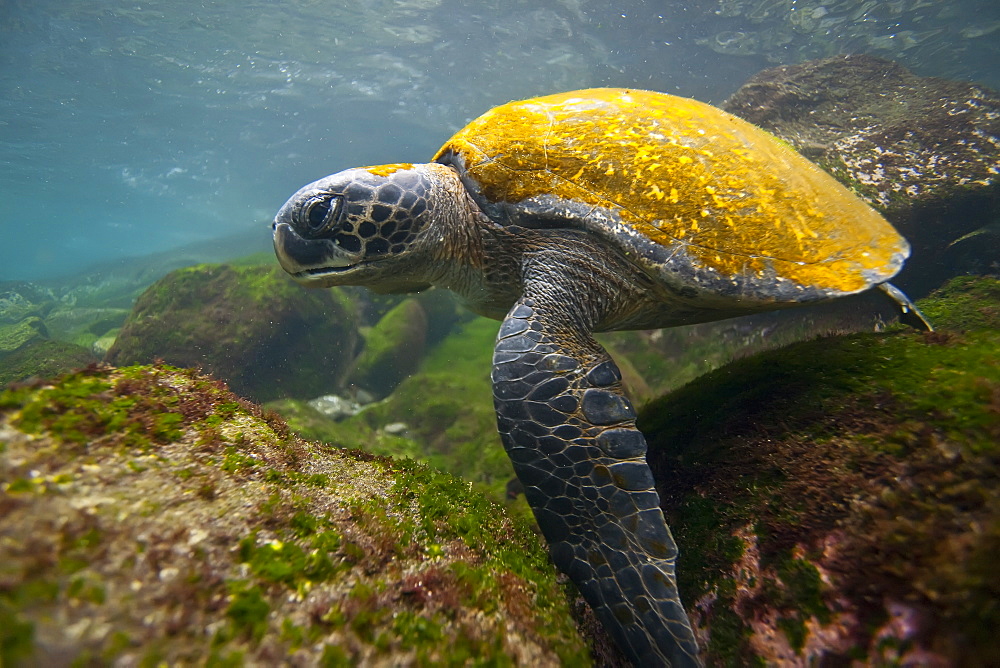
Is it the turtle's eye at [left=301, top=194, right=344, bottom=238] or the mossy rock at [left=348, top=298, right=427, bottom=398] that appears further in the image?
the mossy rock at [left=348, top=298, right=427, bottom=398]

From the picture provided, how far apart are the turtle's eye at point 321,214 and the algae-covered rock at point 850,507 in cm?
242

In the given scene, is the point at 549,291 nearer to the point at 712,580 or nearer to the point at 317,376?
the point at 712,580

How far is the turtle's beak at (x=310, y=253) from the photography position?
2494 millimetres

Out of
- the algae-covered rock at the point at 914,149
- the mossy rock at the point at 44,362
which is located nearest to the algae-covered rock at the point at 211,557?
the algae-covered rock at the point at 914,149

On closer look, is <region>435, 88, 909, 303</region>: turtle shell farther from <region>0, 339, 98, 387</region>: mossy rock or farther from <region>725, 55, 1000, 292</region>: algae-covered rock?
<region>0, 339, 98, 387</region>: mossy rock

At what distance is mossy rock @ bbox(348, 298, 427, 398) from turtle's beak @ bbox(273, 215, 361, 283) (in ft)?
16.4

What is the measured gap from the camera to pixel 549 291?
242 centimetres

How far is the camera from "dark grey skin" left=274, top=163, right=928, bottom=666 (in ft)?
4.94

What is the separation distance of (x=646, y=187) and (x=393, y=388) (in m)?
6.19

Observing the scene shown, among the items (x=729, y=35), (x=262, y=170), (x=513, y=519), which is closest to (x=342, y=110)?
(x=262, y=170)

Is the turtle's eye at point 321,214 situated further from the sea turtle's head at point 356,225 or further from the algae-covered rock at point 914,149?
the algae-covered rock at point 914,149

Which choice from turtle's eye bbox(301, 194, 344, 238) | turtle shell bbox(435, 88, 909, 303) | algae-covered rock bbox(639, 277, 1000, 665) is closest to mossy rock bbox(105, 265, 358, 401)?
turtle's eye bbox(301, 194, 344, 238)

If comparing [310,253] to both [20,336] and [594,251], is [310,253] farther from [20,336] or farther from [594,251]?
[20,336]

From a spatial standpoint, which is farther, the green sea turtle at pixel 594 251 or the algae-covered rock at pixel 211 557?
the green sea turtle at pixel 594 251
